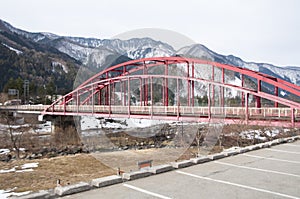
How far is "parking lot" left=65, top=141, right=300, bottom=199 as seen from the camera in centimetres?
515

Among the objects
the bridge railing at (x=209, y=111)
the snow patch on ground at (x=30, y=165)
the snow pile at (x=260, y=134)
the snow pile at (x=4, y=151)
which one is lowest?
the snow pile at (x=4, y=151)

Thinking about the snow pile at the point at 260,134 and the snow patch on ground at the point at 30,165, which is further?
the snow pile at the point at 260,134

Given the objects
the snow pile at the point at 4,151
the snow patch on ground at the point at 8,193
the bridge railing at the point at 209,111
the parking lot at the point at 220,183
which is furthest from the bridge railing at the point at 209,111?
the snow patch on ground at the point at 8,193

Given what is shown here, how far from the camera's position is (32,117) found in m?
36.2

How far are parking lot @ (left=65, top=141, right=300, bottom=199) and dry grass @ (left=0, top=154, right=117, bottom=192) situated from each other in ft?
17.3

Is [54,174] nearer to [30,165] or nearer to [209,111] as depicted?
[30,165]

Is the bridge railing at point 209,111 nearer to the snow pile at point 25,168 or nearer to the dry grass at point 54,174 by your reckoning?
the dry grass at point 54,174

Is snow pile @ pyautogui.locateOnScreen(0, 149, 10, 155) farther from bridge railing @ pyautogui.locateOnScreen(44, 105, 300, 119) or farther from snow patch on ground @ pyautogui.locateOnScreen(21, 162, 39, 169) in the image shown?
bridge railing @ pyautogui.locateOnScreen(44, 105, 300, 119)

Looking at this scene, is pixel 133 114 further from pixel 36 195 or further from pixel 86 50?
pixel 86 50

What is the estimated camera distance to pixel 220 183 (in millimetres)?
5906

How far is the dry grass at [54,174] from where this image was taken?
33.7ft

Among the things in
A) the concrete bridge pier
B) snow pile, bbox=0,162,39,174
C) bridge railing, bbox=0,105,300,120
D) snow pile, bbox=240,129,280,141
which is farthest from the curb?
the concrete bridge pier

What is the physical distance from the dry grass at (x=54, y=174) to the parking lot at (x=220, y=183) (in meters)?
5.28

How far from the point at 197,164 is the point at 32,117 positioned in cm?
3360
